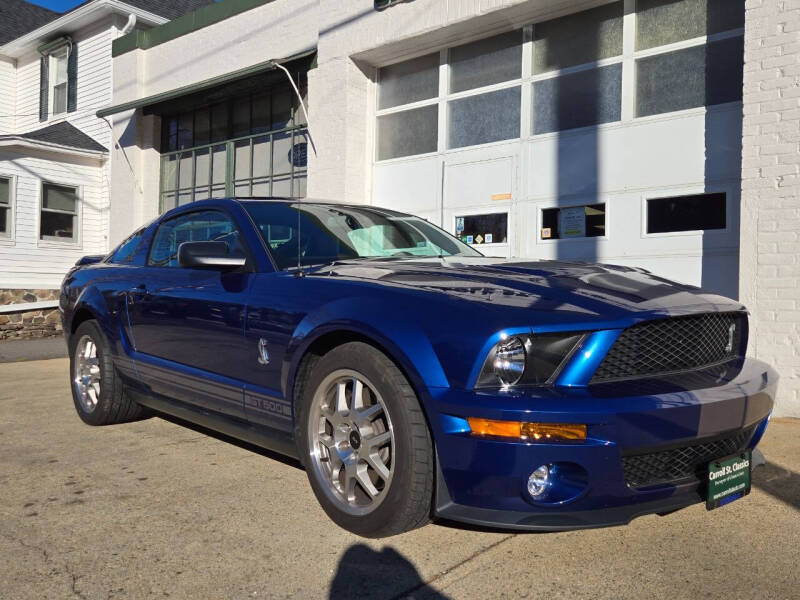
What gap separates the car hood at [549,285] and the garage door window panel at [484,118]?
5.06 m

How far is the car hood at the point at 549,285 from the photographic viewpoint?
2586 millimetres

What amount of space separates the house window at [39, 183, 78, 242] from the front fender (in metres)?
13.5

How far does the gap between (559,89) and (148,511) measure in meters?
6.31

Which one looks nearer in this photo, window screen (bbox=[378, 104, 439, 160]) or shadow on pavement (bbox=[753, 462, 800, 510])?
shadow on pavement (bbox=[753, 462, 800, 510])

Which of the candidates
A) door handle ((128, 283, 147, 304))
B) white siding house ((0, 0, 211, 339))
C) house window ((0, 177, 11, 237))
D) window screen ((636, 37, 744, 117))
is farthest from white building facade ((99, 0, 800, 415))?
house window ((0, 177, 11, 237))

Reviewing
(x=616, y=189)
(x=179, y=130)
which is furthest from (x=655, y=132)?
(x=179, y=130)

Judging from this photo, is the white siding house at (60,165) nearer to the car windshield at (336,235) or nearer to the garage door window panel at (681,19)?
the car windshield at (336,235)

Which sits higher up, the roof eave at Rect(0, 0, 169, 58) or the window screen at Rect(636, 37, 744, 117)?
the roof eave at Rect(0, 0, 169, 58)

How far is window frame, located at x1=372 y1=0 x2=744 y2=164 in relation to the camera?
22.6 feet

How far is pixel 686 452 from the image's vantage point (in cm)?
253

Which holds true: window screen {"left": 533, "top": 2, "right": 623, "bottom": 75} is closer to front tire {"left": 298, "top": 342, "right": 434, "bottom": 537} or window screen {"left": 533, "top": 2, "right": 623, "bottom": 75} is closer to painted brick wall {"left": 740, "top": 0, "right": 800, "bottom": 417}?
painted brick wall {"left": 740, "top": 0, "right": 800, "bottom": 417}

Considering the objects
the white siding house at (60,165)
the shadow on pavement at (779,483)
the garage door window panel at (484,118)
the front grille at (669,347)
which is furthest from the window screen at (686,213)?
the white siding house at (60,165)

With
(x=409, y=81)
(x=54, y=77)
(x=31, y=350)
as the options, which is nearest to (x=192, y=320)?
(x=409, y=81)

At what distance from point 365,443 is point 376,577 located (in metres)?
0.50
